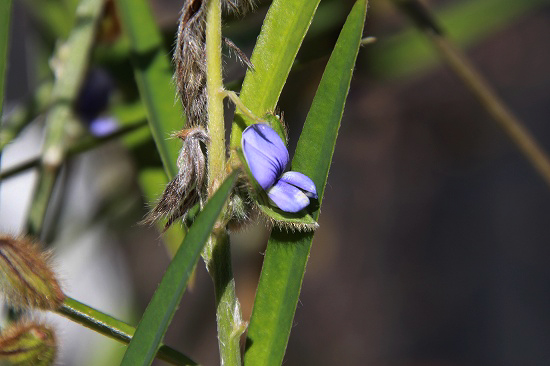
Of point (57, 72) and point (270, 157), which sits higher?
point (57, 72)

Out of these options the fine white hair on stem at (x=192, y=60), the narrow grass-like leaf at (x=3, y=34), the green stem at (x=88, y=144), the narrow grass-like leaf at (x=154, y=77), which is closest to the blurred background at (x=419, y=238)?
the green stem at (x=88, y=144)

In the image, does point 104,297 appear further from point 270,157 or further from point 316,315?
point 270,157

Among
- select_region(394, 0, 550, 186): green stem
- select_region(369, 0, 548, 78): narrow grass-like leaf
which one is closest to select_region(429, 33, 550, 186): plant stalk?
select_region(394, 0, 550, 186): green stem

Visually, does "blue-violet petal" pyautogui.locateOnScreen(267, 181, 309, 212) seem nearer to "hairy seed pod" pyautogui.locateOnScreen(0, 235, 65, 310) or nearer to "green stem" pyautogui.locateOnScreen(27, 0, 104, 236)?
"hairy seed pod" pyautogui.locateOnScreen(0, 235, 65, 310)

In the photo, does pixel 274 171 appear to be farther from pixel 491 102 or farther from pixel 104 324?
pixel 491 102

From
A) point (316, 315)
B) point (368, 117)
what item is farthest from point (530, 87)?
point (316, 315)

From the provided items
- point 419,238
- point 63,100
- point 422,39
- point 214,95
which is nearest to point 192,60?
point 214,95
